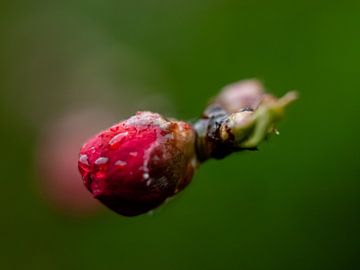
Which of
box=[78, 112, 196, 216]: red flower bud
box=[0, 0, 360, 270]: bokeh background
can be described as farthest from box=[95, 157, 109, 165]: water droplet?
box=[0, 0, 360, 270]: bokeh background

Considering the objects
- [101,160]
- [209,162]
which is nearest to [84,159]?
[101,160]

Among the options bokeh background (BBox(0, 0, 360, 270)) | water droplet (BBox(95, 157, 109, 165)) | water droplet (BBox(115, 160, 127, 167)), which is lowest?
water droplet (BBox(115, 160, 127, 167))

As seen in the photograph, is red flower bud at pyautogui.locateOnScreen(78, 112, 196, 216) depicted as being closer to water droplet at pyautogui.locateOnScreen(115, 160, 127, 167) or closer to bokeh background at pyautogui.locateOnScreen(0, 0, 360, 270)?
water droplet at pyautogui.locateOnScreen(115, 160, 127, 167)

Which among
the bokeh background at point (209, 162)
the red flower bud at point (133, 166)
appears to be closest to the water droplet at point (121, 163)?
the red flower bud at point (133, 166)

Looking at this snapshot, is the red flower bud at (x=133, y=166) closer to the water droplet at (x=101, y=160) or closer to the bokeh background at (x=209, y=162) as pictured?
the water droplet at (x=101, y=160)

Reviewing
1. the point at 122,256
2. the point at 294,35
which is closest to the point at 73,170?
the point at 122,256

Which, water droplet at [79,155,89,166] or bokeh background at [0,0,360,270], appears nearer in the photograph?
water droplet at [79,155,89,166]

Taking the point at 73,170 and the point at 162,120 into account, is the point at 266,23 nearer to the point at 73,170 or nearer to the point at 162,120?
the point at 73,170
